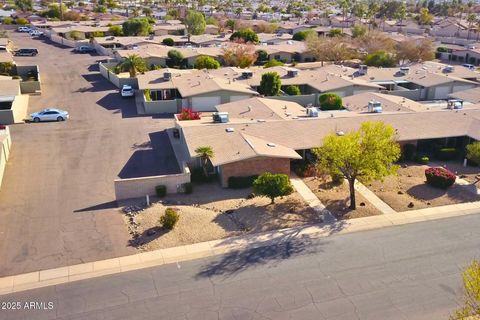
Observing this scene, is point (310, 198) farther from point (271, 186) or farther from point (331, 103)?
point (331, 103)

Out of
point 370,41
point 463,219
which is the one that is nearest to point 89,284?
point 463,219

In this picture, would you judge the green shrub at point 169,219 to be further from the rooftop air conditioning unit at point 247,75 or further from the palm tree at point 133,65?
the palm tree at point 133,65

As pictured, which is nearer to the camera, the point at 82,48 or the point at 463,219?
the point at 463,219

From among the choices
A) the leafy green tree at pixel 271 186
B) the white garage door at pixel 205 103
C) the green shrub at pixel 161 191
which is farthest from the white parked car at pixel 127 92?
the leafy green tree at pixel 271 186

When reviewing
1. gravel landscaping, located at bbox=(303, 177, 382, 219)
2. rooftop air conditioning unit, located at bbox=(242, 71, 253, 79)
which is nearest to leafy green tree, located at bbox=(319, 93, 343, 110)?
rooftop air conditioning unit, located at bbox=(242, 71, 253, 79)

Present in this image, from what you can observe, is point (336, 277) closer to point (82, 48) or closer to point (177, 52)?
point (177, 52)

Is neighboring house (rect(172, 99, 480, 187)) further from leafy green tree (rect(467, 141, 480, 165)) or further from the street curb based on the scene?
the street curb
